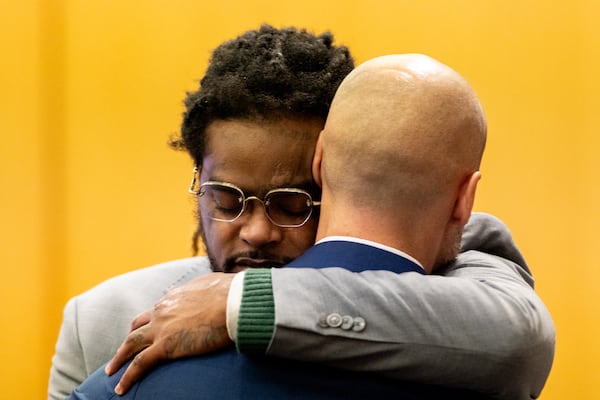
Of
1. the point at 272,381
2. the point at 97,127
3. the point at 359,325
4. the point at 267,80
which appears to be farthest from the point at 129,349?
the point at 97,127

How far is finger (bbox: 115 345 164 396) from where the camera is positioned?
44.9 inches

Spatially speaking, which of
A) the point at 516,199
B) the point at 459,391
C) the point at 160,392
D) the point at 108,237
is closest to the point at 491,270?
the point at 459,391

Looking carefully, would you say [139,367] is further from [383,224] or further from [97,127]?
[97,127]

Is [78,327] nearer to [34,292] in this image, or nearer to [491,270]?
[491,270]

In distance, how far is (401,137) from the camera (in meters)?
1.20

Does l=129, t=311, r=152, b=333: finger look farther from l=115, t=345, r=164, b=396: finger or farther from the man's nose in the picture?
the man's nose

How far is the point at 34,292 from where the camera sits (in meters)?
3.10

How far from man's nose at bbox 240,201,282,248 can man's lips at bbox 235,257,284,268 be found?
3 centimetres

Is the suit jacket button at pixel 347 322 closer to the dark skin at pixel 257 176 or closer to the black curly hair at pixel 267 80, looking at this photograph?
the dark skin at pixel 257 176

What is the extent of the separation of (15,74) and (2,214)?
0.50m

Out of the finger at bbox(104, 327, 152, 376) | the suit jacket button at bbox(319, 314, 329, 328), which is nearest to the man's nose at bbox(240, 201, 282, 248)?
the finger at bbox(104, 327, 152, 376)

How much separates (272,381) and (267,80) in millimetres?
778

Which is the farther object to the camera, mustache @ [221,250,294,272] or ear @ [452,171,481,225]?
mustache @ [221,250,294,272]

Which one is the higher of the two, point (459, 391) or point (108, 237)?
point (459, 391)
